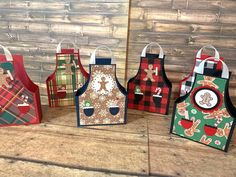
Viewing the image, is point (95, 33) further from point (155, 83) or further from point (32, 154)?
point (32, 154)

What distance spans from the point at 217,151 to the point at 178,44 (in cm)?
62

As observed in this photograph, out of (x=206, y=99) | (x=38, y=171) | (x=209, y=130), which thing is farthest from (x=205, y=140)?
(x=38, y=171)

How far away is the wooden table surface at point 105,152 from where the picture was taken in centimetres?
70

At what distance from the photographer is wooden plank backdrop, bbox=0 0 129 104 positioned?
118 cm

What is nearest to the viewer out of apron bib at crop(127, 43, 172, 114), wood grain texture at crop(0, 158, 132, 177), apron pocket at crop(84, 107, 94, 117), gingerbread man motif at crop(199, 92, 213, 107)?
wood grain texture at crop(0, 158, 132, 177)

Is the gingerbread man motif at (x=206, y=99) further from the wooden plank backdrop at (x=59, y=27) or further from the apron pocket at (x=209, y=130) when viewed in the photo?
the wooden plank backdrop at (x=59, y=27)

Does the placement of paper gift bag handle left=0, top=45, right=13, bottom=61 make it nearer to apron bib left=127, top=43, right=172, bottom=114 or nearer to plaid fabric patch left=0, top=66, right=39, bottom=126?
plaid fabric patch left=0, top=66, right=39, bottom=126

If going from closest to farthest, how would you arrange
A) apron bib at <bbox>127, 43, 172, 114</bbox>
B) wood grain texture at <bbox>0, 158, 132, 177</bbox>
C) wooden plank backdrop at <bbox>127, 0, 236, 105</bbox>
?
1. wood grain texture at <bbox>0, 158, 132, 177</bbox>
2. apron bib at <bbox>127, 43, 172, 114</bbox>
3. wooden plank backdrop at <bbox>127, 0, 236, 105</bbox>

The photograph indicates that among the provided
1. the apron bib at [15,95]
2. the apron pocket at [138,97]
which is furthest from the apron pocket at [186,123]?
the apron bib at [15,95]

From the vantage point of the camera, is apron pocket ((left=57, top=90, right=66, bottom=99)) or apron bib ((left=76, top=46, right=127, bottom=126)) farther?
apron pocket ((left=57, top=90, right=66, bottom=99))

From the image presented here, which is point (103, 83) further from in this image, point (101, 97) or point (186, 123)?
point (186, 123)

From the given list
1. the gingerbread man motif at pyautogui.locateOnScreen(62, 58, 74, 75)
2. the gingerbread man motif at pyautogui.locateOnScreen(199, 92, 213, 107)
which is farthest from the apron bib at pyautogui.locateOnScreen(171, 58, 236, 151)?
the gingerbread man motif at pyautogui.locateOnScreen(62, 58, 74, 75)

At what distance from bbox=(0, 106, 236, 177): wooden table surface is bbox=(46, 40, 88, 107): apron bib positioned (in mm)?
145

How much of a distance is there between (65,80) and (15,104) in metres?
0.25
